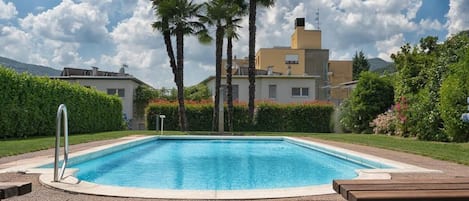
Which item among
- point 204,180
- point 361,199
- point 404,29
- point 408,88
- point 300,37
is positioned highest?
point 300,37

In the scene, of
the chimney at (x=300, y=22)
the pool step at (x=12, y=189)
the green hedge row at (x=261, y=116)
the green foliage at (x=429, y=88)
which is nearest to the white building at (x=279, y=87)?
the green hedge row at (x=261, y=116)

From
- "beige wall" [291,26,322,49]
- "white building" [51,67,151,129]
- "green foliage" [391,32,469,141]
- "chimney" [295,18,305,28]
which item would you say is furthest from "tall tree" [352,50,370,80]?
"green foliage" [391,32,469,141]

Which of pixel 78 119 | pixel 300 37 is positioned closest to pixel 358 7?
pixel 78 119

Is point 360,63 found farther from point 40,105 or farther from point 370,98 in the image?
point 40,105

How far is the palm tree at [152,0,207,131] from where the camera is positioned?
22.8 meters

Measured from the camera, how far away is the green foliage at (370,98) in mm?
21547

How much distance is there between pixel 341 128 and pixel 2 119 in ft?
60.1

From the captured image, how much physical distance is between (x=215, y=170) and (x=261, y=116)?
1694 cm

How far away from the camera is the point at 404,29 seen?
820 inches

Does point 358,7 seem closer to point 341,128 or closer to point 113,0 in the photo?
point 341,128

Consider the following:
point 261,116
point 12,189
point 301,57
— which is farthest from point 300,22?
point 12,189

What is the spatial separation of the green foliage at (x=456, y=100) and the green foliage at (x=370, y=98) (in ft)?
26.6

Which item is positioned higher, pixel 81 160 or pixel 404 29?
pixel 404 29

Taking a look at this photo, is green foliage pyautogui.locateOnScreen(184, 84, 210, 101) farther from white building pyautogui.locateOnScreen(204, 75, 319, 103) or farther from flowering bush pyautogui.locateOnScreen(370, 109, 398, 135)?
flowering bush pyautogui.locateOnScreen(370, 109, 398, 135)
